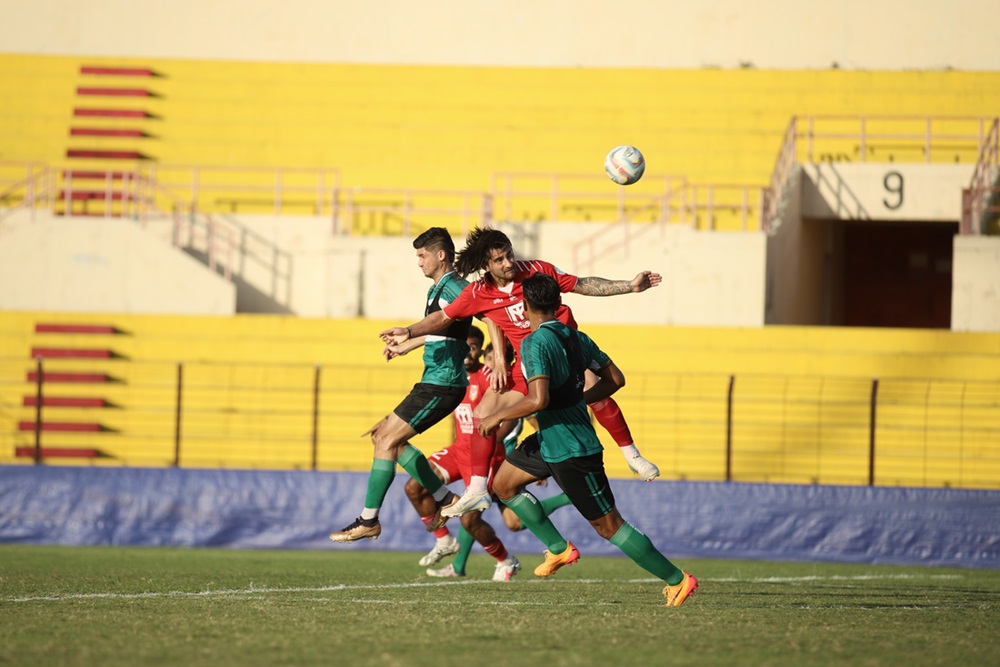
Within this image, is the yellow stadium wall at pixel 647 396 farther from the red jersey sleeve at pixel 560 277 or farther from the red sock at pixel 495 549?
the red jersey sleeve at pixel 560 277

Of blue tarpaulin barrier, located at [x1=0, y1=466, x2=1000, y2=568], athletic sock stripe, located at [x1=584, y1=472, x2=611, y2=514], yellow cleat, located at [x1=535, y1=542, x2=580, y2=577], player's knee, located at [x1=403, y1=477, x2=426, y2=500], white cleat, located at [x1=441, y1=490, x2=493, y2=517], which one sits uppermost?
athletic sock stripe, located at [x1=584, y1=472, x2=611, y2=514]

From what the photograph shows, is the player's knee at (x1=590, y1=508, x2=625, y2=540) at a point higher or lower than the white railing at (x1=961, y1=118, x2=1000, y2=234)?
lower

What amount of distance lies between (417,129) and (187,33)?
526cm

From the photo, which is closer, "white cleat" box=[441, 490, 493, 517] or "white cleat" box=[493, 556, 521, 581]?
"white cleat" box=[441, 490, 493, 517]

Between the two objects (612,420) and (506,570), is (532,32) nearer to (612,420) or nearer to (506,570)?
(506,570)

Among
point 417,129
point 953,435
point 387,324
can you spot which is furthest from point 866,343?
point 417,129

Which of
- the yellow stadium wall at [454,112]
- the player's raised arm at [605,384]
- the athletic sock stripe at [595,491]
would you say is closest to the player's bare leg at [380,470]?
the player's raised arm at [605,384]

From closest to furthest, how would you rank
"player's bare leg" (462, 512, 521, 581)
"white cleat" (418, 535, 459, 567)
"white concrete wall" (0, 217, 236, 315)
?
"player's bare leg" (462, 512, 521, 581), "white cleat" (418, 535, 459, 567), "white concrete wall" (0, 217, 236, 315)

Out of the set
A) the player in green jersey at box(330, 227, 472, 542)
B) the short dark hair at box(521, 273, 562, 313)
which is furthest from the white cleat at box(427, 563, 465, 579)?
the short dark hair at box(521, 273, 562, 313)

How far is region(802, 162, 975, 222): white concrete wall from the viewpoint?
21.8 meters

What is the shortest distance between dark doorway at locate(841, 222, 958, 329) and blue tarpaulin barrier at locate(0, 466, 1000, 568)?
12.5 meters

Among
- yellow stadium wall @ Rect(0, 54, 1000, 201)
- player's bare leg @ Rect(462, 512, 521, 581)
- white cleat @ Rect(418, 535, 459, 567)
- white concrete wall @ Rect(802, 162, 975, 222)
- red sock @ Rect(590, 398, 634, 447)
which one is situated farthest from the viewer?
yellow stadium wall @ Rect(0, 54, 1000, 201)

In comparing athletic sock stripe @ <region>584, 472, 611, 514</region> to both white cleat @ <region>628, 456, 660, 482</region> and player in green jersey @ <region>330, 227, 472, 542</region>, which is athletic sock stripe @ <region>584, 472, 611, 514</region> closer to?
white cleat @ <region>628, 456, 660, 482</region>

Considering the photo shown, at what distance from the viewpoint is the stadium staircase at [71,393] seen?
1900cm
